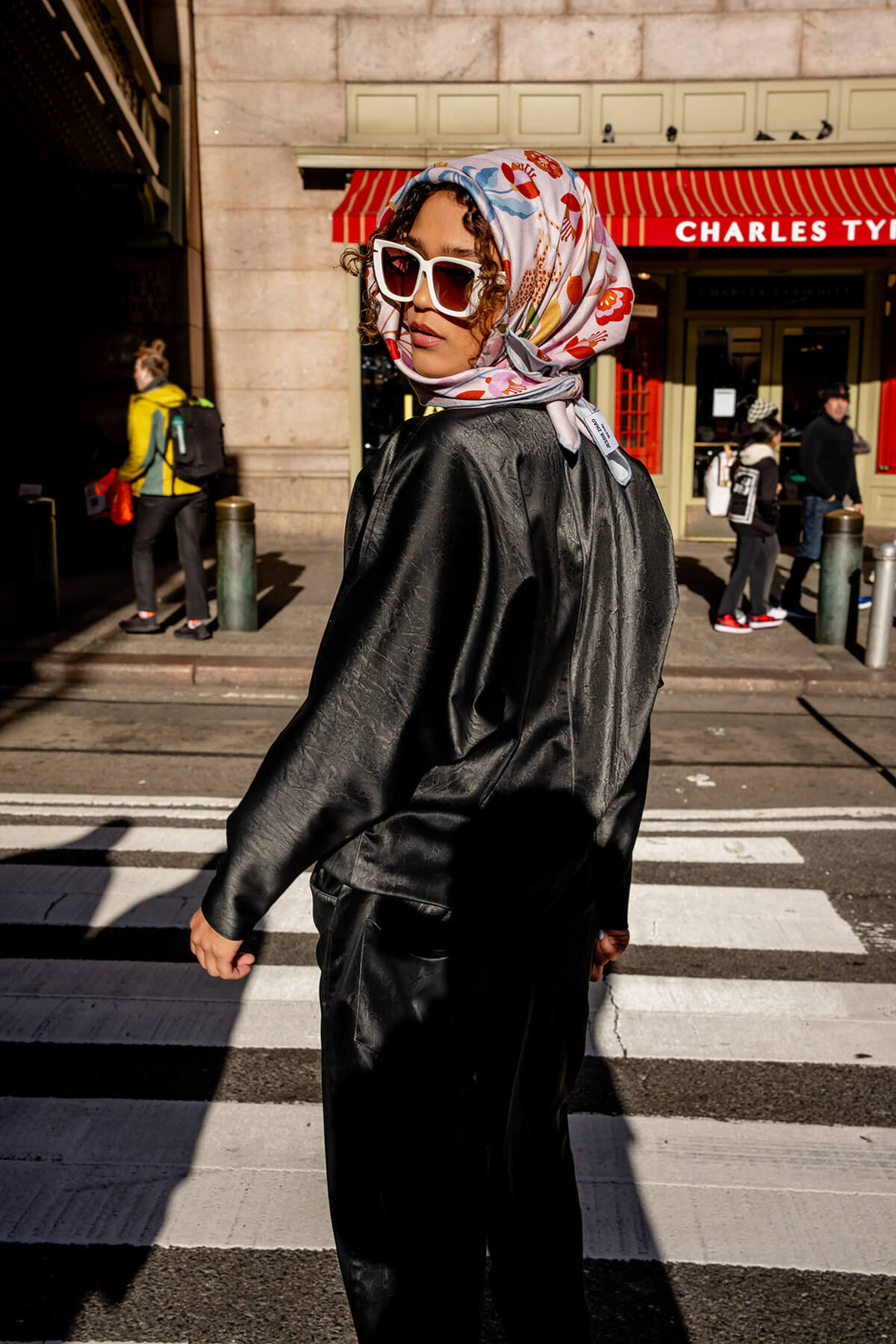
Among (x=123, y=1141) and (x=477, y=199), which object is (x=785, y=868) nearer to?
(x=123, y=1141)

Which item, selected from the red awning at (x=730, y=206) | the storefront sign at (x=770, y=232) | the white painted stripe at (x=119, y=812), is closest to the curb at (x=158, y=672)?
the white painted stripe at (x=119, y=812)

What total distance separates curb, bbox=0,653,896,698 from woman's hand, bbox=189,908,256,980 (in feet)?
24.8

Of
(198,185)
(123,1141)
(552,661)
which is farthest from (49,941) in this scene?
(198,185)

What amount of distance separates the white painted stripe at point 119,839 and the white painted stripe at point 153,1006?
1.22 m

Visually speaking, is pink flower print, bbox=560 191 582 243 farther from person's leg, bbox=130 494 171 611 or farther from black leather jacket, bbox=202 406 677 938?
person's leg, bbox=130 494 171 611

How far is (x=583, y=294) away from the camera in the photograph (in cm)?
198

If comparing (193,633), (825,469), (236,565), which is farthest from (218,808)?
(825,469)

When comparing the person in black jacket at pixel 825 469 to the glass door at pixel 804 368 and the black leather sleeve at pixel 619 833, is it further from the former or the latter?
the black leather sleeve at pixel 619 833

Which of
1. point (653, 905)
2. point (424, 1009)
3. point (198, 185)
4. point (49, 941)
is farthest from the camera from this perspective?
point (198, 185)

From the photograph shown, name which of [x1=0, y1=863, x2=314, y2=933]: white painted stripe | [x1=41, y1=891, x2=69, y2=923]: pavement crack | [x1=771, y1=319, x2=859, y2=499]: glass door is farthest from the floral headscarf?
[x1=771, y1=319, x2=859, y2=499]: glass door

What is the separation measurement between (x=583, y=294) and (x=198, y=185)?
14487mm

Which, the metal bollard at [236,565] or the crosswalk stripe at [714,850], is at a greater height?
the metal bollard at [236,565]

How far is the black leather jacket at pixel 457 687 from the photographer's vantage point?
1.76 meters

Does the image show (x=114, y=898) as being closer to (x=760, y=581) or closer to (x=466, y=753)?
(x=466, y=753)
